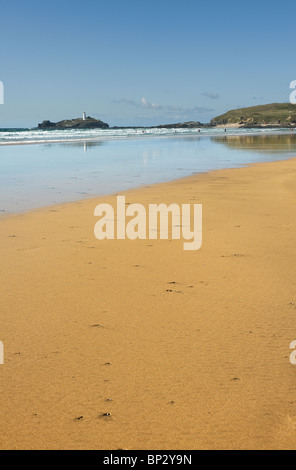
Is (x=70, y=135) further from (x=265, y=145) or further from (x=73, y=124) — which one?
(x=73, y=124)

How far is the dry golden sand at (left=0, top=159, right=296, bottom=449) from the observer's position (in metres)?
2.63

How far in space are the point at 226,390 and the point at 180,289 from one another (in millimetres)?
1828

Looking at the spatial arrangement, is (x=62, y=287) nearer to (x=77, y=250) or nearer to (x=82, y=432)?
(x=77, y=250)

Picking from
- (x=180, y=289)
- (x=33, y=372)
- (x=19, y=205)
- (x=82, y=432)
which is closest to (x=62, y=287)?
(x=180, y=289)

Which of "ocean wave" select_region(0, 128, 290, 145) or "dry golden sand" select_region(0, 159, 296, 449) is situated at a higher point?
"ocean wave" select_region(0, 128, 290, 145)

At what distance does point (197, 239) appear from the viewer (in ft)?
22.0

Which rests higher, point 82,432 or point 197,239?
point 197,239

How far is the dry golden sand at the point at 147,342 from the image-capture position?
8.64 ft

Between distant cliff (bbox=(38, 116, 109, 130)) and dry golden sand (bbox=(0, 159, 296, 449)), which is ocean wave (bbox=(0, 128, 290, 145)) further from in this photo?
distant cliff (bbox=(38, 116, 109, 130))
